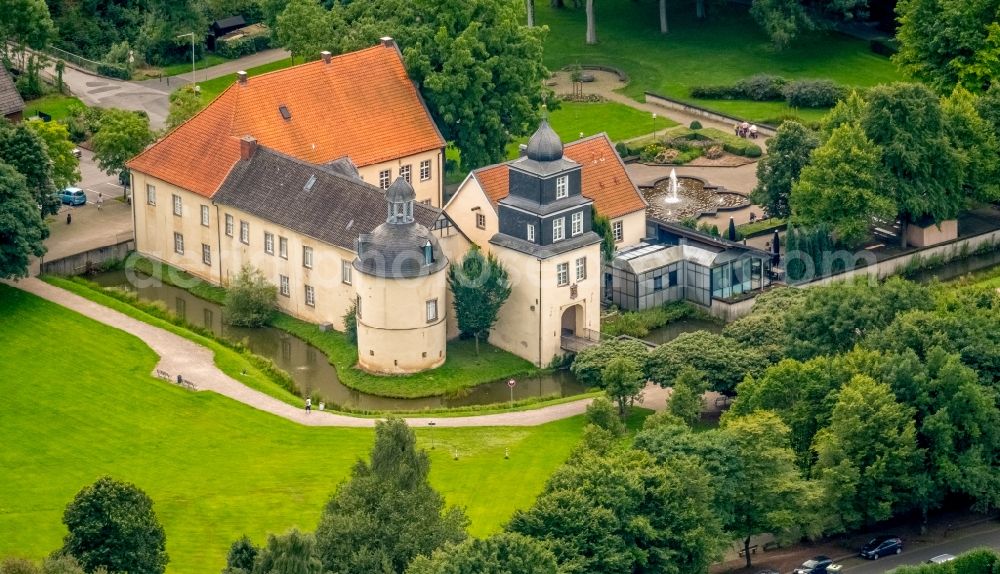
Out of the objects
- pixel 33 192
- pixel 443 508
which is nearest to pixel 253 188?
pixel 33 192

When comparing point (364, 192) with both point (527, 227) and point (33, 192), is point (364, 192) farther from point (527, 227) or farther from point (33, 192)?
point (33, 192)

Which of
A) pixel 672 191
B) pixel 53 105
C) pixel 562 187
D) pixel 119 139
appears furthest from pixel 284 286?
pixel 53 105

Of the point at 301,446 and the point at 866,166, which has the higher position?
the point at 866,166

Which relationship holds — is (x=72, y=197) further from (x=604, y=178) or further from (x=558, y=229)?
(x=558, y=229)

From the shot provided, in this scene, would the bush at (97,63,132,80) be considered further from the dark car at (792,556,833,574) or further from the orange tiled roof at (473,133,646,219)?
the dark car at (792,556,833,574)

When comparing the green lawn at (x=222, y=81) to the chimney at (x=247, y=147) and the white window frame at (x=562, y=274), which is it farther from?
the white window frame at (x=562, y=274)

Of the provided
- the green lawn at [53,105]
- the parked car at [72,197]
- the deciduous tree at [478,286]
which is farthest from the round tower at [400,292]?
the green lawn at [53,105]

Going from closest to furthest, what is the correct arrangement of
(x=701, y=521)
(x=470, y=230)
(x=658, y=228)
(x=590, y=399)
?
(x=701, y=521) → (x=590, y=399) → (x=470, y=230) → (x=658, y=228)
